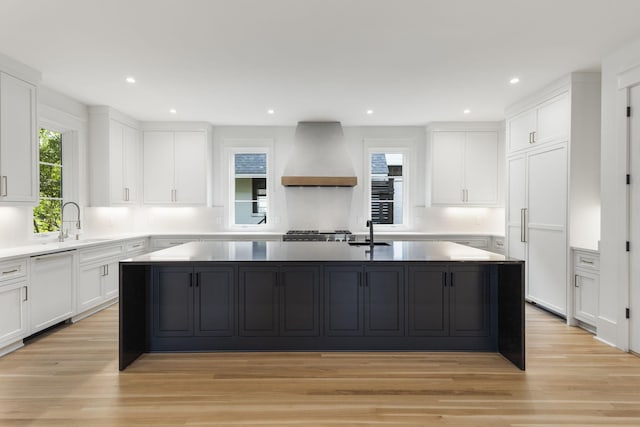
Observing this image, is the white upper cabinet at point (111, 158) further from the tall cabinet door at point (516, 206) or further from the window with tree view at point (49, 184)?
the tall cabinet door at point (516, 206)

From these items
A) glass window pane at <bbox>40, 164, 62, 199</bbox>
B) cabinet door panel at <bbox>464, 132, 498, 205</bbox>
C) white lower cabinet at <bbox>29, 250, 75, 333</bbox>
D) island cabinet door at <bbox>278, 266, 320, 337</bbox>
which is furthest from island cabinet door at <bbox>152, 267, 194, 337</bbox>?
cabinet door panel at <bbox>464, 132, 498, 205</bbox>

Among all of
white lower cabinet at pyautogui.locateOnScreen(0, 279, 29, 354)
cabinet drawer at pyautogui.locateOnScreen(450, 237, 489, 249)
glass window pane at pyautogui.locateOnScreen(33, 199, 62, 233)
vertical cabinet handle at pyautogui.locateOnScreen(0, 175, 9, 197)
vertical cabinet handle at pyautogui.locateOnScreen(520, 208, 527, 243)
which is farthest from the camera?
cabinet drawer at pyautogui.locateOnScreen(450, 237, 489, 249)

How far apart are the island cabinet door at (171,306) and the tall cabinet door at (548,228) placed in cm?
402

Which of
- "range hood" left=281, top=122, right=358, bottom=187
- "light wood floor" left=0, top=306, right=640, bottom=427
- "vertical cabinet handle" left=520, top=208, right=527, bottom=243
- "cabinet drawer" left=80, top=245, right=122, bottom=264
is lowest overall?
"light wood floor" left=0, top=306, right=640, bottom=427

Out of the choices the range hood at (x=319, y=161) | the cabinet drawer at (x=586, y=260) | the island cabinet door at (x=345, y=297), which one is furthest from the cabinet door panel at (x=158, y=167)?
the cabinet drawer at (x=586, y=260)

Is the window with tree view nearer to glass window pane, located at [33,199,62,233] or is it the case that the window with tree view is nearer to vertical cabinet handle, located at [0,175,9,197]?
glass window pane, located at [33,199,62,233]

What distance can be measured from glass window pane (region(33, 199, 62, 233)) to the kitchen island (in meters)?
2.33

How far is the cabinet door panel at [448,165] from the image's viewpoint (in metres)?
6.18

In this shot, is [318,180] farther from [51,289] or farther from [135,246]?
[51,289]

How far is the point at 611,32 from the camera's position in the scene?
306 centimetres

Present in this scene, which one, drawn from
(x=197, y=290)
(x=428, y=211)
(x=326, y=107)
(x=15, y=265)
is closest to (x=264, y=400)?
(x=197, y=290)

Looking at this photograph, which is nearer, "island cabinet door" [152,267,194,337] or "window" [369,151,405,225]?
"island cabinet door" [152,267,194,337]

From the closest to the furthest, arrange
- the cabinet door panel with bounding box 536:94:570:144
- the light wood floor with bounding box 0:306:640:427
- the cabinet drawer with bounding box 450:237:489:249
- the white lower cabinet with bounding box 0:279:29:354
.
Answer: the light wood floor with bounding box 0:306:640:427, the white lower cabinet with bounding box 0:279:29:354, the cabinet door panel with bounding box 536:94:570:144, the cabinet drawer with bounding box 450:237:489:249

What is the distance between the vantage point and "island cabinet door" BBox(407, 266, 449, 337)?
10.6 ft
